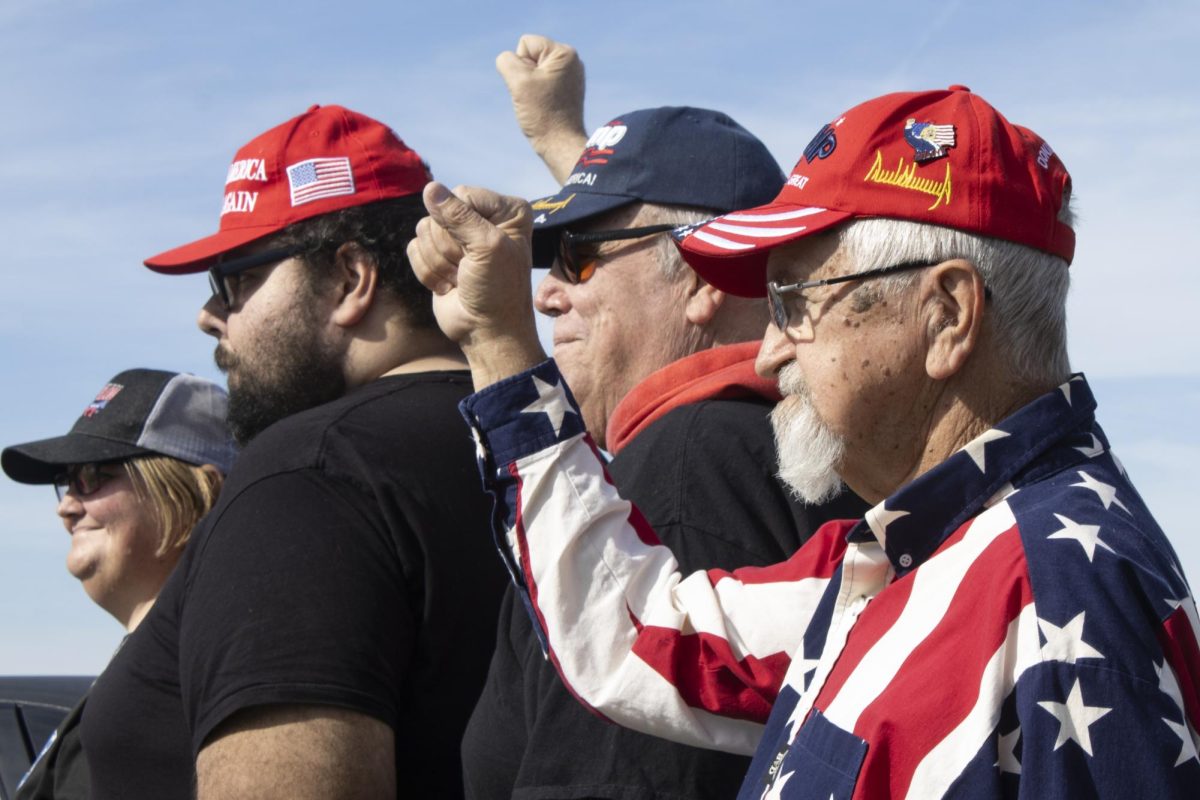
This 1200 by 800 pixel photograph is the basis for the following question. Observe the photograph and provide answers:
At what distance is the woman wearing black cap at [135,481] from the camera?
4.69 meters

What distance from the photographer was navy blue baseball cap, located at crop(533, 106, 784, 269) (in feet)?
10.8

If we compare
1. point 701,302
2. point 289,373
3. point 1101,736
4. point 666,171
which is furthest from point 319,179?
point 1101,736

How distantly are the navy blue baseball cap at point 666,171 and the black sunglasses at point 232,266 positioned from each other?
0.56 m

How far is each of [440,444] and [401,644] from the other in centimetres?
40

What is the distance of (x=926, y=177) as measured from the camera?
2105 mm

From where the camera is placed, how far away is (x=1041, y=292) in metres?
2.09

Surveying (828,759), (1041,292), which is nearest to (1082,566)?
(828,759)

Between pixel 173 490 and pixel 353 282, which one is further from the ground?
pixel 353 282

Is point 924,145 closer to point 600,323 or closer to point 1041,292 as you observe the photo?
point 1041,292

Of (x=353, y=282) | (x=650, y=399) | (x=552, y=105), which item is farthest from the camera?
(x=552, y=105)

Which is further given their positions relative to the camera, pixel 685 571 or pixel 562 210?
pixel 562 210

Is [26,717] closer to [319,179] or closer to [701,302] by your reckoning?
[319,179]
